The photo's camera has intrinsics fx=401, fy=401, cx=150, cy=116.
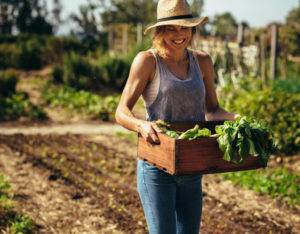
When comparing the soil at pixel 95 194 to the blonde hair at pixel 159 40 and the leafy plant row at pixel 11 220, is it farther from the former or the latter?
the blonde hair at pixel 159 40

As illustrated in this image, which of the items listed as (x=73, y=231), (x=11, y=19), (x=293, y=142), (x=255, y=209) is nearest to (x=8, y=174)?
(x=73, y=231)

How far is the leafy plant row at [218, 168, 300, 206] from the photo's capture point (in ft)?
16.1

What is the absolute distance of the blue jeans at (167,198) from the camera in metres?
2.20

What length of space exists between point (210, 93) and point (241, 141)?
0.60 metres

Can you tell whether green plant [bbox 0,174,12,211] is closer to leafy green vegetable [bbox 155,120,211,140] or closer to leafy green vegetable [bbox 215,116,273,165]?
leafy green vegetable [bbox 155,120,211,140]

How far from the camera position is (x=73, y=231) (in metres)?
4.11

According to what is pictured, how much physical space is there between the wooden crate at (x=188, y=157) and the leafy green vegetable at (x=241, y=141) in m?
0.06

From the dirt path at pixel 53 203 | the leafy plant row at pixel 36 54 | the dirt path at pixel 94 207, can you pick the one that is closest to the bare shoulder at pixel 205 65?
the dirt path at pixel 94 207

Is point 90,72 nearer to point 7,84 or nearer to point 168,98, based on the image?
point 7,84

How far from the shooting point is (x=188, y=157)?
2008mm

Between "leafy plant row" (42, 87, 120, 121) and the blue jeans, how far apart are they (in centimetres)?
732

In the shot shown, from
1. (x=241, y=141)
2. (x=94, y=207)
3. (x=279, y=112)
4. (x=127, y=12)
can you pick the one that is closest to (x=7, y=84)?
(x=94, y=207)

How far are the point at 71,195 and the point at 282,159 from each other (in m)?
3.25

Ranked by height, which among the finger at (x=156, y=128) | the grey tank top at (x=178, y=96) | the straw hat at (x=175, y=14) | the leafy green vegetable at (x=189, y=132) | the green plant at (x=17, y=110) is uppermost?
the straw hat at (x=175, y=14)
